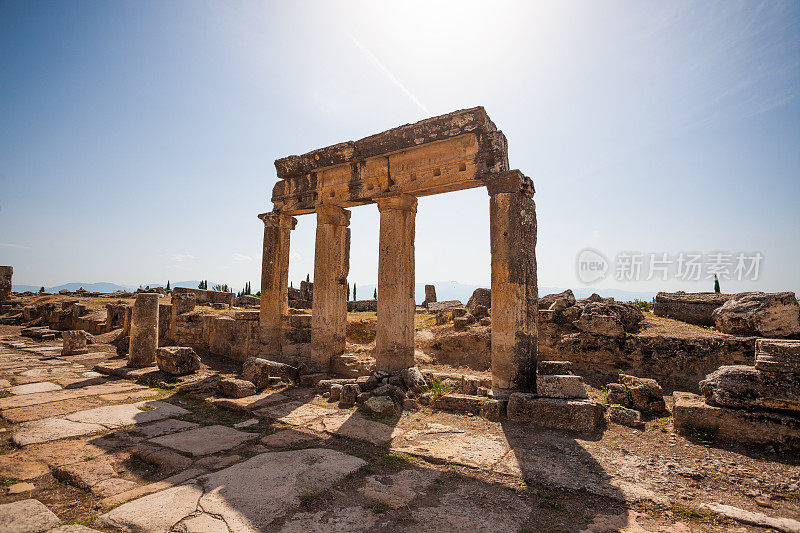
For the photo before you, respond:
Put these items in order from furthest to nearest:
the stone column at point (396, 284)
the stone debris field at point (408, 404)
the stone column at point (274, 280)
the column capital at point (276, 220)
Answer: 1. the column capital at point (276, 220)
2. the stone column at point (274, 280)
3. the stone column at point (396, 284)
4. the stone debris field at point (408, 404)

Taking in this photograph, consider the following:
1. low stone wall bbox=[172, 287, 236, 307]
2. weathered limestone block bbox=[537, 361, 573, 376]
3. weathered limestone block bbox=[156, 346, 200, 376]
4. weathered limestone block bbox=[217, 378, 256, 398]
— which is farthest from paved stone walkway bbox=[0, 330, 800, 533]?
low stone wall bbox=[172, 287, 236, 307]

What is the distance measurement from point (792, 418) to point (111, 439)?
8.57 meters

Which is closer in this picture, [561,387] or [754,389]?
[754,389]

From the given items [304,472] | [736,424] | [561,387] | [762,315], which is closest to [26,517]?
[304,472]

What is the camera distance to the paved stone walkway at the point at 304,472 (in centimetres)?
309

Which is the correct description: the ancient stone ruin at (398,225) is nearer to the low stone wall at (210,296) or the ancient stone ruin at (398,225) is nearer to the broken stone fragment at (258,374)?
the broken stone fragment at (258,374)

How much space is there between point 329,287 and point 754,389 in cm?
782

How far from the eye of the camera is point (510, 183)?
6680 millimetres

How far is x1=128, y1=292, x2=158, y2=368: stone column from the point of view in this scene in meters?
9.23

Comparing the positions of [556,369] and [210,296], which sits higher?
[210,296]

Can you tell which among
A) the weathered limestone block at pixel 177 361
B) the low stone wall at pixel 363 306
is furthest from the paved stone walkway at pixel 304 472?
the low stone wall at pixel 363 306


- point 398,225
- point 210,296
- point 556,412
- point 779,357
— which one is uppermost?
point 398,225

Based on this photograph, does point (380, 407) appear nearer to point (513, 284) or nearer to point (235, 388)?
point (235, 388)

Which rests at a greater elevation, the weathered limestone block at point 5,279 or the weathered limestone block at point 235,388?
the weathered limestone block at point 5,279
